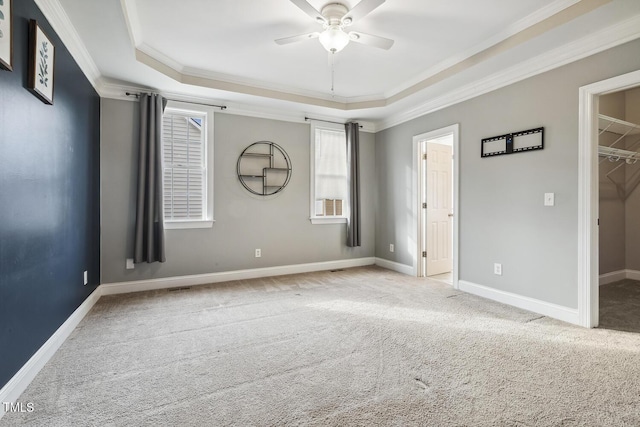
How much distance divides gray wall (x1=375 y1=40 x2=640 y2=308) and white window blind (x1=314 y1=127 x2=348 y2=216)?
154 centimetres

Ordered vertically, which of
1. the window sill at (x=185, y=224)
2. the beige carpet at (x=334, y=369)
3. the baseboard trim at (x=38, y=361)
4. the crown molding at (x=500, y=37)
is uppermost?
the crown molding at (x=500, y=37)

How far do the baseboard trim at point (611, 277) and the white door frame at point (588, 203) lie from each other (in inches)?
74.2

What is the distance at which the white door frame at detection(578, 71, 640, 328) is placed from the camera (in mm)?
2691

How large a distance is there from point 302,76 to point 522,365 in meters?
3.72

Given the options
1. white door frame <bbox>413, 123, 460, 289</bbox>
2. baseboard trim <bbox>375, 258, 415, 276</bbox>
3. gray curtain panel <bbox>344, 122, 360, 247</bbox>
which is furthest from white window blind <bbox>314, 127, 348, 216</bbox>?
white door frame <bbox>413, 123, 460, 289</bbox>

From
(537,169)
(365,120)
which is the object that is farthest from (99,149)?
(537,169)

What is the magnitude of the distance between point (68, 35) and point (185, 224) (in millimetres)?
2317

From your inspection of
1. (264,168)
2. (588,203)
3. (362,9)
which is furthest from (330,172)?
(588,203)

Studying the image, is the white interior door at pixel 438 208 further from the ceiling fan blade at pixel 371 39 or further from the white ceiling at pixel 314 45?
the ceiling fan blade at pixel 371 39

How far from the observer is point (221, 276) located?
14.4 ft

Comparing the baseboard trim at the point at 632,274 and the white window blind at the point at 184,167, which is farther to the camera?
the baseboard trim at the point at 632,274

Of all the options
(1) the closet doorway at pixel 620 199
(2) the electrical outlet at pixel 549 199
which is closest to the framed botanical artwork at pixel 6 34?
(2) the electrical outlet at pixel 549 199

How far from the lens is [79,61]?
113 inches

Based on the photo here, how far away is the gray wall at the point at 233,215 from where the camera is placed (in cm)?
378
